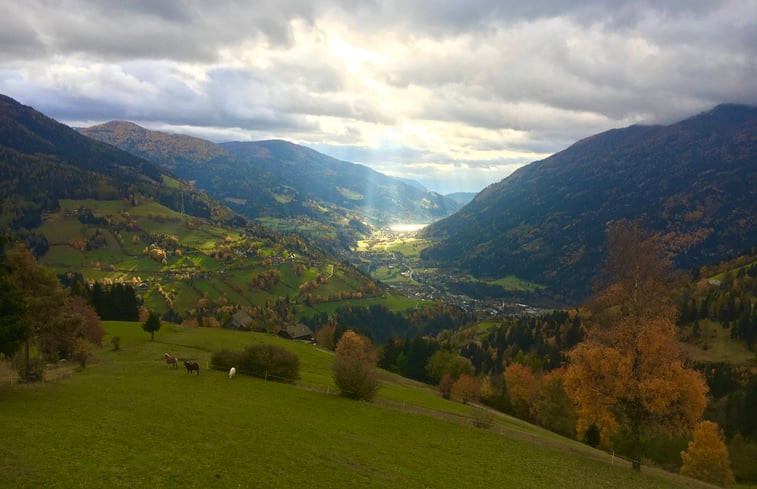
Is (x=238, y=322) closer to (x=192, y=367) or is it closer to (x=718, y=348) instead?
(x=192, y=367)

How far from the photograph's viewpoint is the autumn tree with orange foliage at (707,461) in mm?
63219

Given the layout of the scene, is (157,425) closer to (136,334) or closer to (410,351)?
(136,334)

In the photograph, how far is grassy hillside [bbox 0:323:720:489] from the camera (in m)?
21.8

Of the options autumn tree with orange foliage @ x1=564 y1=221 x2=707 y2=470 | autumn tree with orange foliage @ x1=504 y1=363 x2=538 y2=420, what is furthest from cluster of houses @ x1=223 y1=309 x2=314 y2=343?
autumn tree with orange foliage @ x1=564 y1=221 x2=707 y2=470

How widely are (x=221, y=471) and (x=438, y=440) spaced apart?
1960cm

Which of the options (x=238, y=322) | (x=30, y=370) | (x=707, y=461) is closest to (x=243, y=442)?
(x=30, y=370)

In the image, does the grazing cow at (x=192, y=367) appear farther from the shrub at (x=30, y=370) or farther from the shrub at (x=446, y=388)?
the shrub at (x=446, y=388)

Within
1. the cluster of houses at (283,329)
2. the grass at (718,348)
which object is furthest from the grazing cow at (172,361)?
the grass at (718,348)

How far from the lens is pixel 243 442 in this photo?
2762cm

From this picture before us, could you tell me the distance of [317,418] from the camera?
3706 centimetres

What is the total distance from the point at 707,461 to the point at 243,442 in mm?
70034

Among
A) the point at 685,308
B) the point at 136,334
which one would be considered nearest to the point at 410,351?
the point at 136,334

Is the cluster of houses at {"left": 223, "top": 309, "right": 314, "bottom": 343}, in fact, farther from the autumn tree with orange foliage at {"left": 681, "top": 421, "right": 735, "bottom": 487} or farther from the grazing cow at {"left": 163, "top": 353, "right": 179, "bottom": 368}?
the autumn tree with orange foliage at {"left": 681, "top": 421, "right": 735, "bottom": 487}

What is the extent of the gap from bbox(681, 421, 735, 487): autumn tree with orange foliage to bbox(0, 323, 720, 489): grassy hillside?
34.1 metres
